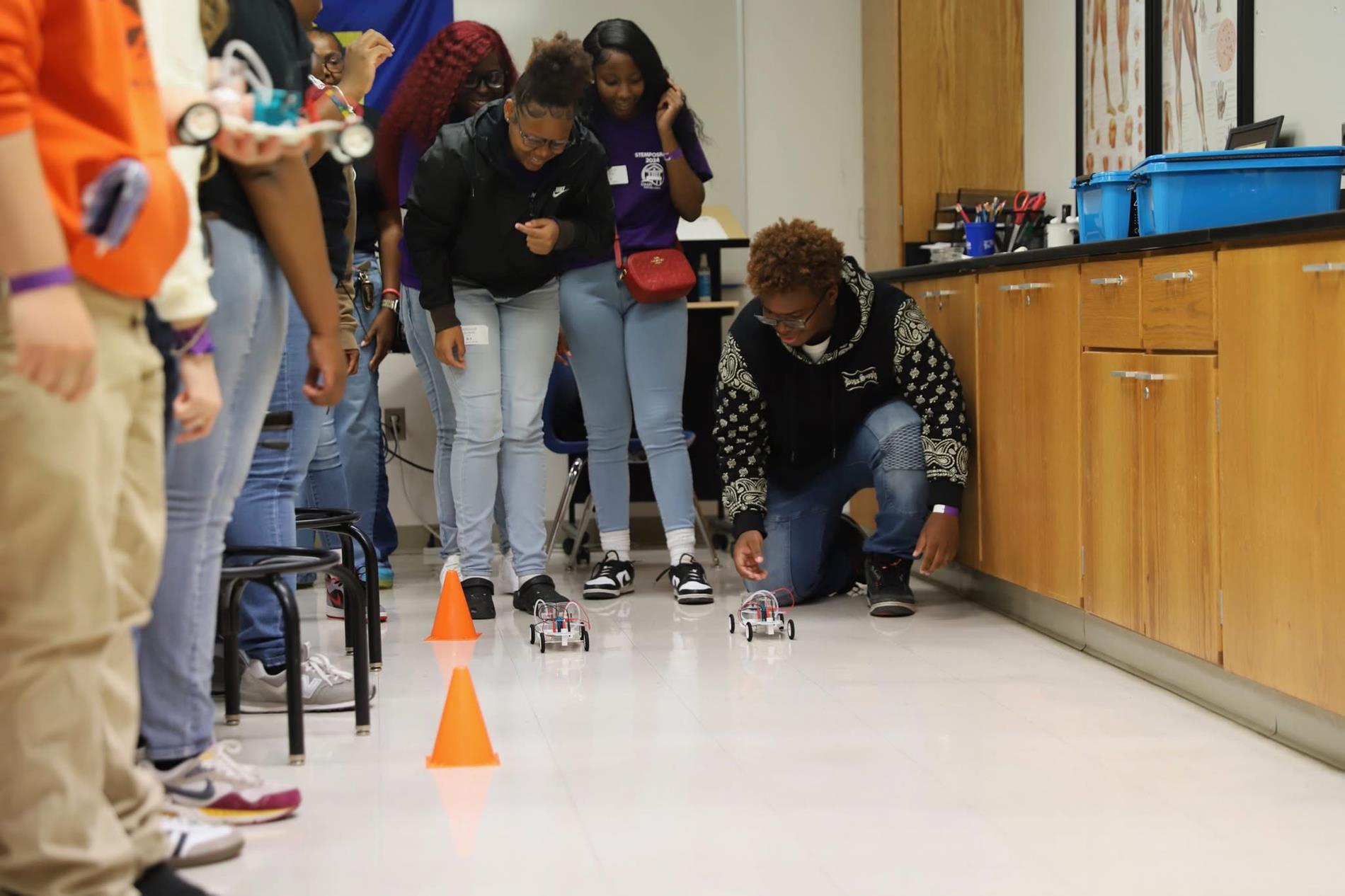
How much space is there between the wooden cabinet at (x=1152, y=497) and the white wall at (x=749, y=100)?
7.92ft

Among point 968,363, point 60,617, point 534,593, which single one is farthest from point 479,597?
point 60,617

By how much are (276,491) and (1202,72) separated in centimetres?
259

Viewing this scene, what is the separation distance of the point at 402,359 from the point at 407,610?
4.85 ft

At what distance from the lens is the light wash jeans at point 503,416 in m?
3.52

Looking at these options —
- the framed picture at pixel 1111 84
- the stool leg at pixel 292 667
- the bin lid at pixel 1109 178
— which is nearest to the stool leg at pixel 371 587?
the stool leg at pixel 292 667

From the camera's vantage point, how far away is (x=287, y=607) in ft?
7.03

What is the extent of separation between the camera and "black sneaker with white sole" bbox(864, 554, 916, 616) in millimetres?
3508

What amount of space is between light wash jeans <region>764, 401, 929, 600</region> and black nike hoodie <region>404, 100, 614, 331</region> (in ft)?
2.85

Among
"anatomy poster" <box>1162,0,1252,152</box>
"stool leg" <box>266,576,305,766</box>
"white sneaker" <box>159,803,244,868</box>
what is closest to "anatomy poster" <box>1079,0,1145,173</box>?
"anatomy poster" <box>1162,0,1252,152</box>

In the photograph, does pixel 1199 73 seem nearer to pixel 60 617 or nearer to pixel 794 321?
pixel 794 321

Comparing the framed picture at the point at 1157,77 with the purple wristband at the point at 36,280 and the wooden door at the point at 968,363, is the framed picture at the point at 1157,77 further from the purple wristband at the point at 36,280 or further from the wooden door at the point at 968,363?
the purple wristband at the point at 36,280

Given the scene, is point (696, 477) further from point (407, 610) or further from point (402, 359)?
point (407, 610)

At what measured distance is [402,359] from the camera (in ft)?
16.4

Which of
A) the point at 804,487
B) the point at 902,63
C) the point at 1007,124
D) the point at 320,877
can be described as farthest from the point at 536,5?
the point at 320,877
